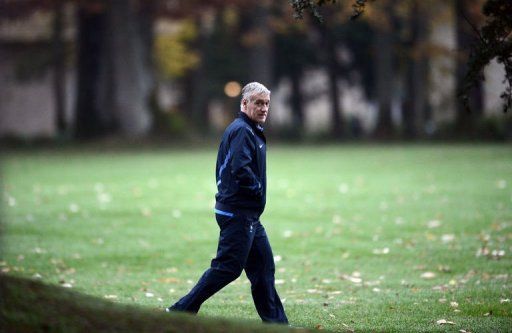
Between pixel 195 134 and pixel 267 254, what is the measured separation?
3552 cm

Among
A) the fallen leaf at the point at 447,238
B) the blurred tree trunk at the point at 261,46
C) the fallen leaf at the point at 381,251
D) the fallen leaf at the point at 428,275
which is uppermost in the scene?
the blurred tree trunk at the point at 261,46

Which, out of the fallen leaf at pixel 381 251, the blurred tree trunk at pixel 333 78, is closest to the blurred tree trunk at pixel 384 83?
the blurred tree trunk at pixel 333 78

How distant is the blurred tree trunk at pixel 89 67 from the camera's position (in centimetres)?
4053

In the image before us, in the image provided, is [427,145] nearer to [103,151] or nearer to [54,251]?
[103,151]

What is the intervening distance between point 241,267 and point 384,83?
39.5 m

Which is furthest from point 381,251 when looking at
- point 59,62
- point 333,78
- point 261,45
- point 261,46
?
point 59,62

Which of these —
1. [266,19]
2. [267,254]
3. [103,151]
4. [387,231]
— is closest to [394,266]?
[387,231]

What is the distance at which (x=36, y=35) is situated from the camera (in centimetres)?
5119

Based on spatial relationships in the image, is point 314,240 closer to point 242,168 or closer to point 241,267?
point 241,267

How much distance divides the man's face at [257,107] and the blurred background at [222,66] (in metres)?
29.5

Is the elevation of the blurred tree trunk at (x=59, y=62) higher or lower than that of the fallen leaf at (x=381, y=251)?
higher

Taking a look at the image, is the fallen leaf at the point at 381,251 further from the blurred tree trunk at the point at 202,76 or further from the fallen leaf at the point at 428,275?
the blurred tree trunk at the point at 202,76

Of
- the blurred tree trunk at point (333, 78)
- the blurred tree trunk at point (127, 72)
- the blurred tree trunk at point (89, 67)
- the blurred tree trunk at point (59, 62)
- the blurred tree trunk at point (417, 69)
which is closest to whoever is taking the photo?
the blurred tree trunk at point (127, 72)

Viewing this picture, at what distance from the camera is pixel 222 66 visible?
178 ft
